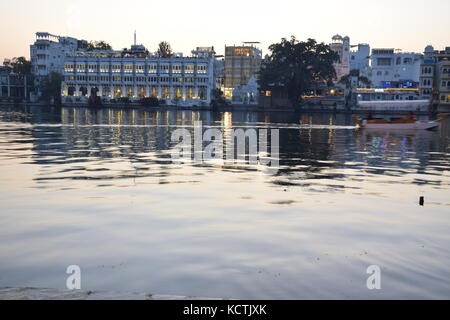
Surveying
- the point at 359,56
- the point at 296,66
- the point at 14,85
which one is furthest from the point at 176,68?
the point at 359,56

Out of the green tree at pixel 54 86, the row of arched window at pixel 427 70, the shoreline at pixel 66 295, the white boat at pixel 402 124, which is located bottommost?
the shoreline at pixel 66 295

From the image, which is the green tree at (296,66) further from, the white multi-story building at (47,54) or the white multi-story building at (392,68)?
the white multi-story building at (47,54)

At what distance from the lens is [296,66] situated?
11512cm

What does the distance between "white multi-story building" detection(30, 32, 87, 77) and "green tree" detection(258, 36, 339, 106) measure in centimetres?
6882

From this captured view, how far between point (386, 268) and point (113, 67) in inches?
5599

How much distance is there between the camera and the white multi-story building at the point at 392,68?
390 feet

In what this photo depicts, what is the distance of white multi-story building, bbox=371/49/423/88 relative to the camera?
390 ft

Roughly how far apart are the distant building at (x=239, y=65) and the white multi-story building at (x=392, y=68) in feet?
130

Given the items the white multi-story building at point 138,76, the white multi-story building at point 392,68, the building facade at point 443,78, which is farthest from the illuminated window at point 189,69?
the building facade at point 443,78

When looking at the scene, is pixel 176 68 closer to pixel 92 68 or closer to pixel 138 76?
pixel 138 76

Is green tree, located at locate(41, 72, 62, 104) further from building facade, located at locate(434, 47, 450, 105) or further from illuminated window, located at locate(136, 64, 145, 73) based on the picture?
building facade, located at locate(434, 47, 450, 105)

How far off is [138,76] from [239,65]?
3134 cm
